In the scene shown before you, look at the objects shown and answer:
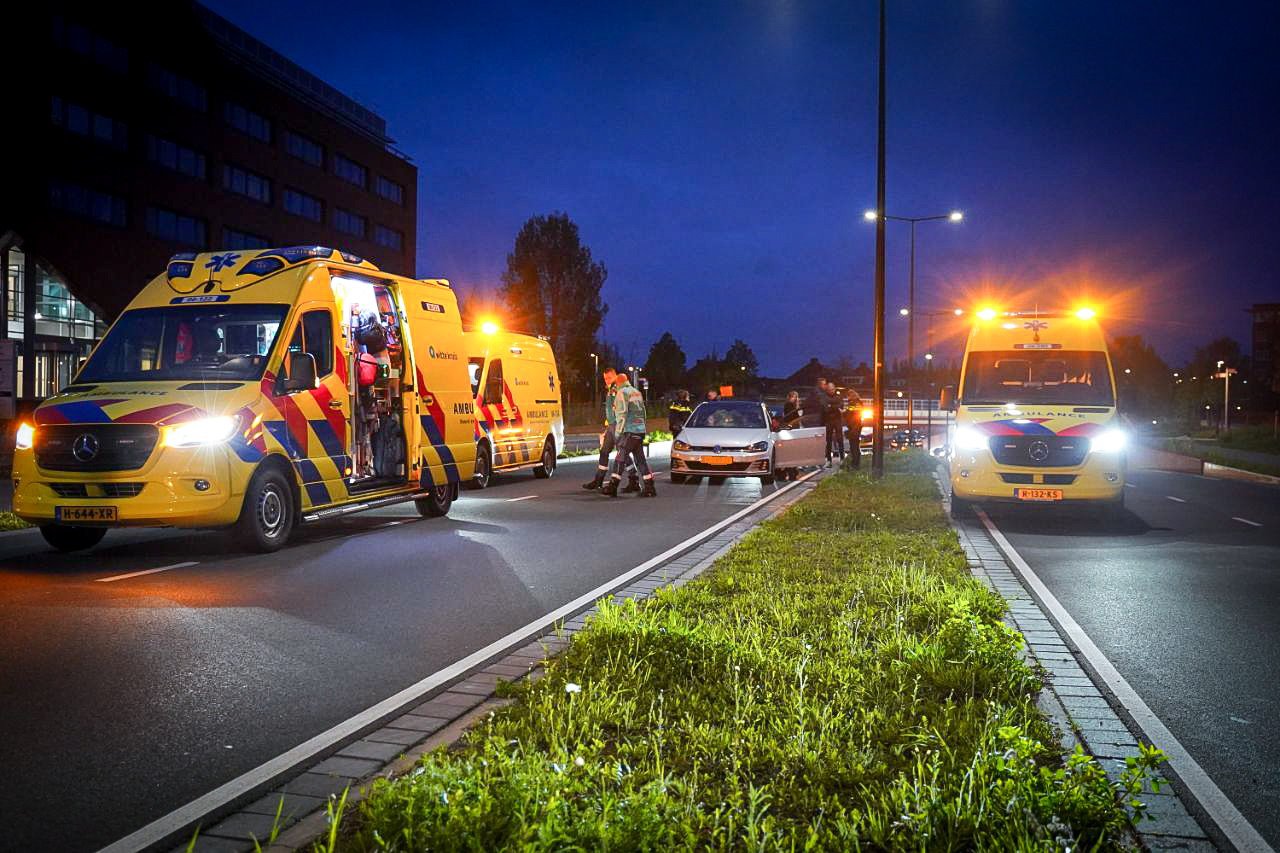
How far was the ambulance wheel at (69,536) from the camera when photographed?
10.5 metres

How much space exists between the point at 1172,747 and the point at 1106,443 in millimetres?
10087

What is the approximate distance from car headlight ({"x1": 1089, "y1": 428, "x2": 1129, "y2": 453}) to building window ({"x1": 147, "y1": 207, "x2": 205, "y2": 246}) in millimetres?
40739

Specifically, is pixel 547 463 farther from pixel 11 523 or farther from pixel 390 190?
pixel 390 190

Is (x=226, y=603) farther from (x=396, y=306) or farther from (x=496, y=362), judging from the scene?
(x=496, y=362)

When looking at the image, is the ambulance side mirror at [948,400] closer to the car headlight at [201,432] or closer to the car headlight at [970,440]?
the car headlight at [970,440]

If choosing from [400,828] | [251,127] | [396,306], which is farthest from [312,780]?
[251,127]

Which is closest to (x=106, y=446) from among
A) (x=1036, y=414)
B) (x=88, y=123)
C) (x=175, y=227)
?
(x=1036, y=414)

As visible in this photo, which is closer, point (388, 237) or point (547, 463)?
point (547, 463)

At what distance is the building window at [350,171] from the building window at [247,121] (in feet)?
21.7

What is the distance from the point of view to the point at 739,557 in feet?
32.9

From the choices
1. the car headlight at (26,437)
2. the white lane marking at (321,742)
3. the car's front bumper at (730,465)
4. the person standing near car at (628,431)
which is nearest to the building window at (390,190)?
the car's front bumper at (730,465)

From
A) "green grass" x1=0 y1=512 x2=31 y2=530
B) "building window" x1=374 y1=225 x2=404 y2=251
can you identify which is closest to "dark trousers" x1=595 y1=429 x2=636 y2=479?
"green grass" x1=0 y1=512 x2=31 y2=530

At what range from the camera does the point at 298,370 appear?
A: 1114 cm

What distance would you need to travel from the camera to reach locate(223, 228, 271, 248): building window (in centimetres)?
5109
